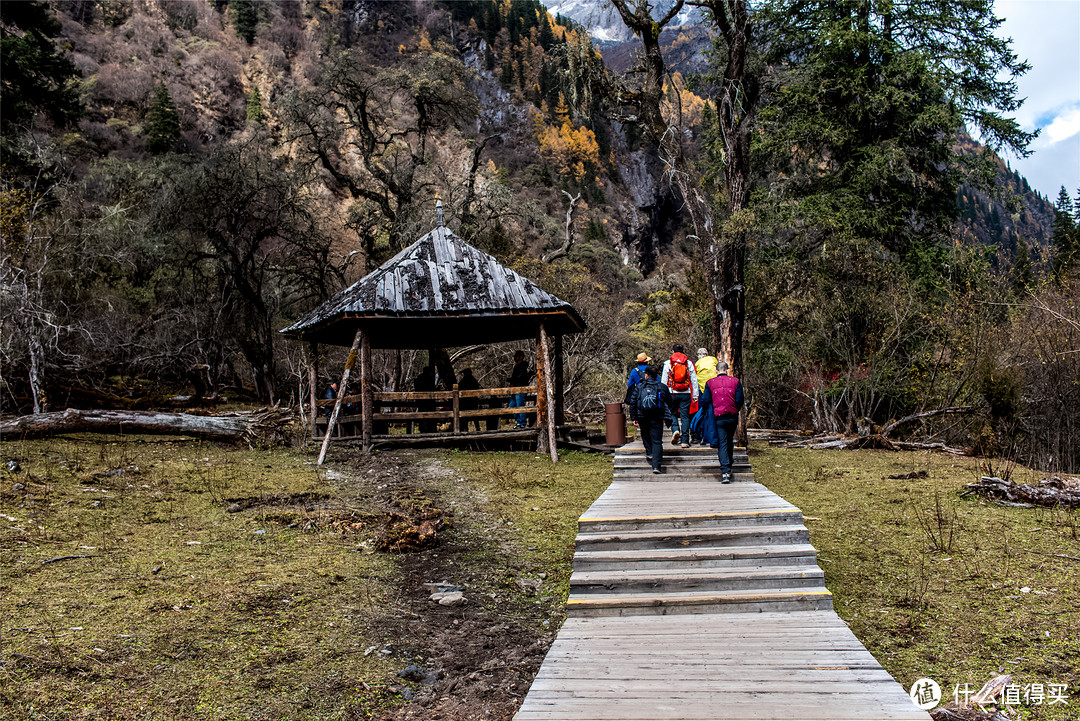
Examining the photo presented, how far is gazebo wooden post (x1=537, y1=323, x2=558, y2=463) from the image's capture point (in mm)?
14836

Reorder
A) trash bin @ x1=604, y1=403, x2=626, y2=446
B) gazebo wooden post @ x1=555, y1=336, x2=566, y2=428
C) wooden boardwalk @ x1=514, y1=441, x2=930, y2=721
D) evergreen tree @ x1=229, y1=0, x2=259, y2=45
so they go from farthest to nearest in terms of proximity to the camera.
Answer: evergreen tree @ x1=229, y1=0, x2=259, y2=45, gazebo wooden post @ x1=555, y1=336, x2=566, y2=428, trash bin @ x1=604, y1=403, x2=626, y2=446, wooden boardwalk @ x1=514, y1=441, x2=930, y2=721

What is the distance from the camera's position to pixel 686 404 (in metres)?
10.7

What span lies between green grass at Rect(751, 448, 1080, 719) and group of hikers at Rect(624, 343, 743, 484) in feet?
5.71

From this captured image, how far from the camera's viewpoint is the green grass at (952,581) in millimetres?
5008

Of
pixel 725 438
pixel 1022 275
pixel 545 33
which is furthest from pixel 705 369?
pixel 545 33

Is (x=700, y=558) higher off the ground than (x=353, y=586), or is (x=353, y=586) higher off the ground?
(x=700, y=558)

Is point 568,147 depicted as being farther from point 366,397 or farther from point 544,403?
point 366,397

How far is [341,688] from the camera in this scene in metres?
4.86

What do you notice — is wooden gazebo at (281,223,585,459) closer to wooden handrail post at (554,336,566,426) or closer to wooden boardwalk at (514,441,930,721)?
wooden handrail post at (554,336,566,426)

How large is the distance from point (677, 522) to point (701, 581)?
0.81 m

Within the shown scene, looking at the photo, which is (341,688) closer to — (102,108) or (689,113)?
(102,108)

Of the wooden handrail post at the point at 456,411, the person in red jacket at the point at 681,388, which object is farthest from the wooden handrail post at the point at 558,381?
the person in red jacket at the point at 681,388

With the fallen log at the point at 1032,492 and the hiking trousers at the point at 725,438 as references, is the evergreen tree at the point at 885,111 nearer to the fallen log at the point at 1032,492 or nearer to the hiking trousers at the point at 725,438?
the fallen log at the point at 1032,492

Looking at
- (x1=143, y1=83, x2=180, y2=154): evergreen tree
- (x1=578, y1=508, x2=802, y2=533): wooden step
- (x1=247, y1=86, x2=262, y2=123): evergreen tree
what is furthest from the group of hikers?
(x1=247, y1=86, x2=262, y2=123): evergreen tree
